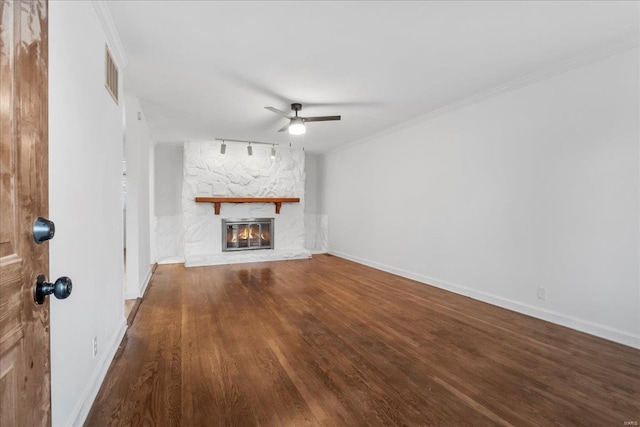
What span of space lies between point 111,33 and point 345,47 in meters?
1.78

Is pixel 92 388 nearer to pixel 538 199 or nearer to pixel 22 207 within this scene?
pixel 22 207

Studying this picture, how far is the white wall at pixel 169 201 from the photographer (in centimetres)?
650

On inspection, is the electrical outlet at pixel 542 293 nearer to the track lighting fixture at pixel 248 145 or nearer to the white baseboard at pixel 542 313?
the white baseboard at pixel 542 313

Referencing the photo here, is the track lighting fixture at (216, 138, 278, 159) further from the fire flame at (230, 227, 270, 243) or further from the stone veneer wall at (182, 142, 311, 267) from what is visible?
the fire flame at (230, 227, 270, 243)

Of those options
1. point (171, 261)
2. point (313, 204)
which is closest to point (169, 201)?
point (171, 261)

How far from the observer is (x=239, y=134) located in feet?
18.7

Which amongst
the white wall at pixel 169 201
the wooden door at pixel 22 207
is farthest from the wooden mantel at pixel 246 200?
the wooden door at pixel 22 207

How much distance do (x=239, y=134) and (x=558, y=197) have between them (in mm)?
4793

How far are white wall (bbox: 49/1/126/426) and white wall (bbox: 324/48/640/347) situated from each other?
3.74 m

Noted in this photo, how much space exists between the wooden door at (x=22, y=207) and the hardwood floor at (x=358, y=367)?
1066mm

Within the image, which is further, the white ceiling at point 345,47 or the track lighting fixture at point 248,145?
the track lighting fixture at point 248,145

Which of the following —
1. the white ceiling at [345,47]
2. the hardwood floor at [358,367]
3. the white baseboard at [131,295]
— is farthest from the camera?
the white baseboard at [131,295]

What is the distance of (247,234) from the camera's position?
677 cm

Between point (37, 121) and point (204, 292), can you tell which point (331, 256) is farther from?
point (37, 121)
